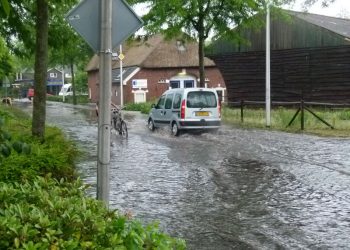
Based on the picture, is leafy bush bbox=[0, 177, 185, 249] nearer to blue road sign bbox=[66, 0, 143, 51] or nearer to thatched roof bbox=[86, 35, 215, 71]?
blue road sign bbox=[66, 0, 143, 51]

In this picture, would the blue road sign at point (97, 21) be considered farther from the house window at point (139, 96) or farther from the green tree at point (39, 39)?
the house window at point (139, 96)

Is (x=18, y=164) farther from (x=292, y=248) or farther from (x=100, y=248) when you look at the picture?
(x=100, y=248)

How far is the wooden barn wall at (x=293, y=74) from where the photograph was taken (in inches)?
1240

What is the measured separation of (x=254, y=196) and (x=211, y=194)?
0.74 meters

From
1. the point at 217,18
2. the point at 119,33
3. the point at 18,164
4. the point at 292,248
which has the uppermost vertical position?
the point at 217,18

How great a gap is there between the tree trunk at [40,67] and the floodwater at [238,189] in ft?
4.67

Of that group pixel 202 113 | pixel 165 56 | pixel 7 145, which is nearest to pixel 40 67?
pixel 7 145

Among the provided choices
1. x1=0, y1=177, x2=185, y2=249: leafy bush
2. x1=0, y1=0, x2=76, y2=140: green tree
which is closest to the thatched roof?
x1=0, y1=0, x2=76, y2=140: green tree

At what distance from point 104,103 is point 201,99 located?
14307mm

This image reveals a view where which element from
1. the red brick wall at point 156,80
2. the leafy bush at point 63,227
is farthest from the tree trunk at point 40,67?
the red brick wall at point 156,80

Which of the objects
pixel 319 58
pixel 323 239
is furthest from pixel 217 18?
pixel 323 239

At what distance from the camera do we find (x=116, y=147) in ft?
55.4

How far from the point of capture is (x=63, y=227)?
3625 mm

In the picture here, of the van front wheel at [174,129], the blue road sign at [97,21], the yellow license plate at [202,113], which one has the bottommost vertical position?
the van front wheel at [174,129]
